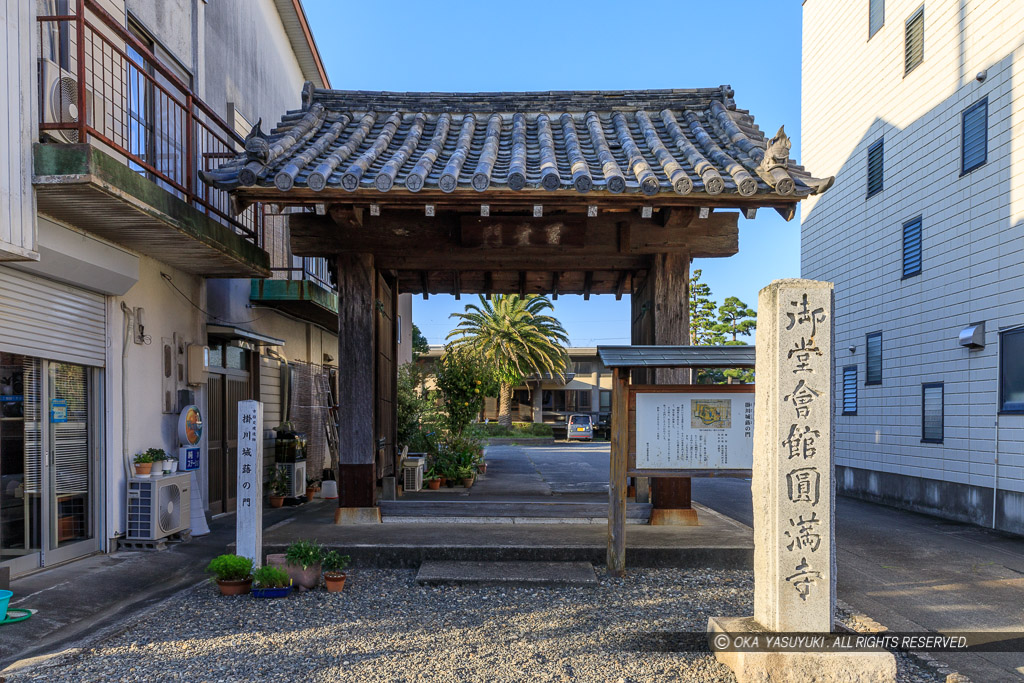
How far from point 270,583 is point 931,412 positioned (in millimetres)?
12229

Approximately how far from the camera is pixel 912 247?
566 inches

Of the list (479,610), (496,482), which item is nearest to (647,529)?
(479,610)

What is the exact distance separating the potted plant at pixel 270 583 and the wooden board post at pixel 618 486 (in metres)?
3.13

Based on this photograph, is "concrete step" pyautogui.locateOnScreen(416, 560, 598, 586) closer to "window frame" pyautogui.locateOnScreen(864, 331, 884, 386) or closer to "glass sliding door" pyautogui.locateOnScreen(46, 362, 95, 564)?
"glass sliding door" pyautogui.locateOnScreen(46, 362, 95, 564)

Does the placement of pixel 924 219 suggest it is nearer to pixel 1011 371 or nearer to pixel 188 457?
pixel 1011 371

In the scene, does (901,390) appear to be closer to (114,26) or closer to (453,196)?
(453,196)

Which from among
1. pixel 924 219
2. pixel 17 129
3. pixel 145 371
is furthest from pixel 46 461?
pixel 924 219

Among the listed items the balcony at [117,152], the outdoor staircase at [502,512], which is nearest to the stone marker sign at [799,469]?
the outdoor staircase at [502,512]

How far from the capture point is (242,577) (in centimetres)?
679

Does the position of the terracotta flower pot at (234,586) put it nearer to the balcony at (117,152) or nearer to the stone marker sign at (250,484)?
the stone marker sign at (250,484)

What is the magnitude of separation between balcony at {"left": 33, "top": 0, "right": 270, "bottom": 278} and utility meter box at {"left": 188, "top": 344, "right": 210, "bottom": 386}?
3.61ft

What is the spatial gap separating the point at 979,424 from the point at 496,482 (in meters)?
8.40

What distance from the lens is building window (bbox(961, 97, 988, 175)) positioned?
12062 millimetres

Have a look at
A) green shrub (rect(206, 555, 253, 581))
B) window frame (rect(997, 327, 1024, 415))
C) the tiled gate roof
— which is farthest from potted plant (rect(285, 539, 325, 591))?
window frame (rect(997, 327, 1024, 415))
